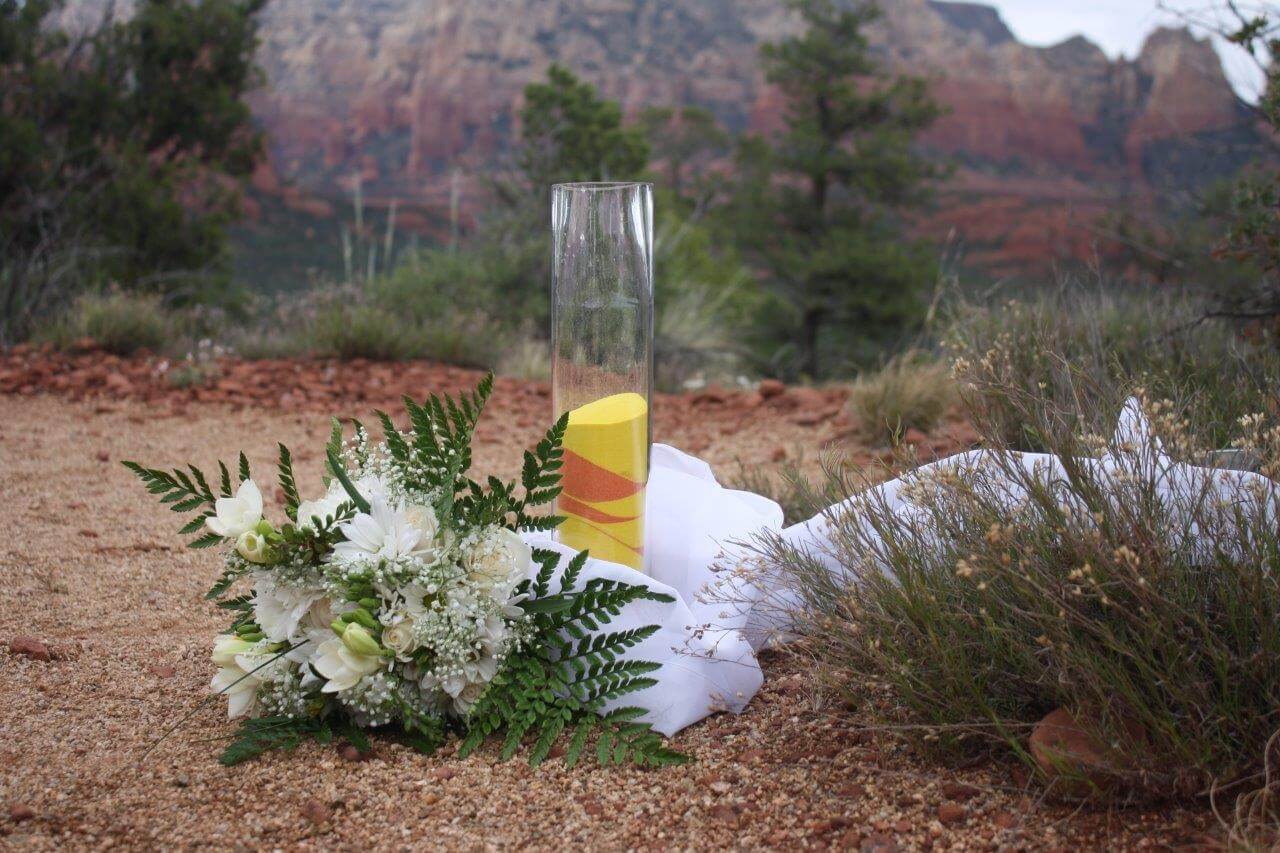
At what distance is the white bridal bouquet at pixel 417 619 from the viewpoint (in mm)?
2184

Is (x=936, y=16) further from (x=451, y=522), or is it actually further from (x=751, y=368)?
(x=451, y=522)

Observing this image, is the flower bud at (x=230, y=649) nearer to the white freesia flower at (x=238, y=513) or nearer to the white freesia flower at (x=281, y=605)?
the white freesia flower at (x=281, y=605)

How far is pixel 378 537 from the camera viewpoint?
2205 millimetres

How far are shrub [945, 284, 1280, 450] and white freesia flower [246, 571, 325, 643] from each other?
183cm

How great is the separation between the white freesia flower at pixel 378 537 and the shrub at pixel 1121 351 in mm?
1627

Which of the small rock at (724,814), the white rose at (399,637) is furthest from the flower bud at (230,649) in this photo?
the small rock at (724,814)

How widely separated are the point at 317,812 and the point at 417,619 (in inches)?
15.3

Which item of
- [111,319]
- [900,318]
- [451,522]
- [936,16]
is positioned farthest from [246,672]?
[936,16]

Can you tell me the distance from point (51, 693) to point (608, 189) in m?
1.67

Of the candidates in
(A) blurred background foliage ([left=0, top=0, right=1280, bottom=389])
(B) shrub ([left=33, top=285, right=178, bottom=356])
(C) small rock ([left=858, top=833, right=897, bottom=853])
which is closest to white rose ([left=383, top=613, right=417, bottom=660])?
(C) small rock ([left=858, top=833, right=897, bottom=853])

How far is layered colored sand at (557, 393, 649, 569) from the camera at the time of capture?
8.29ft

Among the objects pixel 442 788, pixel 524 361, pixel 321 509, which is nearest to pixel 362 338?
pixel 524 361

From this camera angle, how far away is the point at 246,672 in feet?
7.39

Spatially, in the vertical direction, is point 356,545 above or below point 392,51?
below
